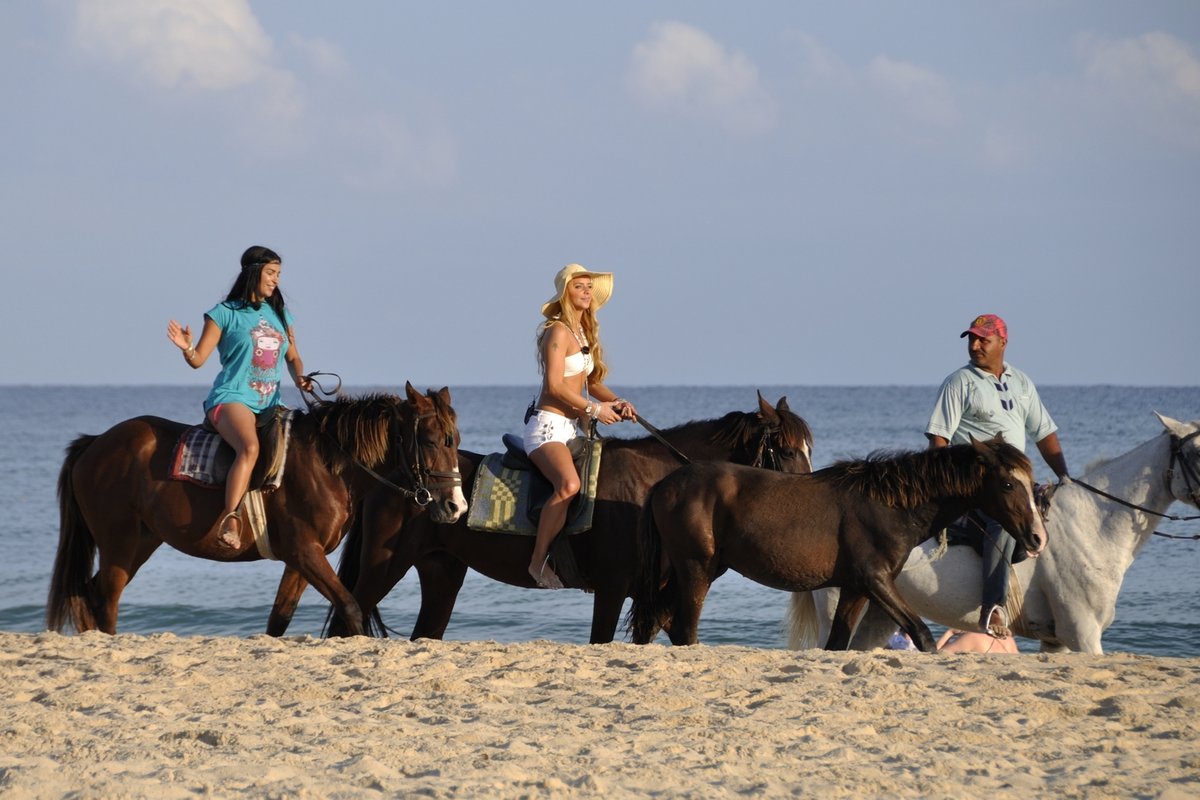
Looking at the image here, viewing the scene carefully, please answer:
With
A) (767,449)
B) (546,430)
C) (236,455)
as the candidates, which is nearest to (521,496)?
(546,430)

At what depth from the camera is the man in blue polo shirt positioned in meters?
7.30

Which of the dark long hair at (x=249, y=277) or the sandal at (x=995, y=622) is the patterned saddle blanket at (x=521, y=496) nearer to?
the dark long hair at (x=249, y=277)

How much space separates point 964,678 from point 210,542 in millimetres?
3896

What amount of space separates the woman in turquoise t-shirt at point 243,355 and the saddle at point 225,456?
0.06 meters

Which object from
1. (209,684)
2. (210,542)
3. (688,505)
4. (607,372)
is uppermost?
(607,372)

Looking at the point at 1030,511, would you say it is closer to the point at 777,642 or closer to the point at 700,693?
the point at 700,693

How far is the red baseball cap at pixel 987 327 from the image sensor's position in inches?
296

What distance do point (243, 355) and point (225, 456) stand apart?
1.80ft

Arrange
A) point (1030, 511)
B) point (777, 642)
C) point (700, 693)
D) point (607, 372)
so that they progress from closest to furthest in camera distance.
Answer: point (700, 693), point (1030, 511), point (607, 372), point (777, 642)

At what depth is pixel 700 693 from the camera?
5703 mm

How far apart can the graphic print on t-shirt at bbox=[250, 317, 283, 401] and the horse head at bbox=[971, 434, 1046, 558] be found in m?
3.71

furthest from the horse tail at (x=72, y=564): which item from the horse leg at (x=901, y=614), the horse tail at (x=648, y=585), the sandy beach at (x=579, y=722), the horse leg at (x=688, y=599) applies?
the horse leg at (x=901, y=614)

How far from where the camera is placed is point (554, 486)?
714cm

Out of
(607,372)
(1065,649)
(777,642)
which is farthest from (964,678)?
(777,642)
